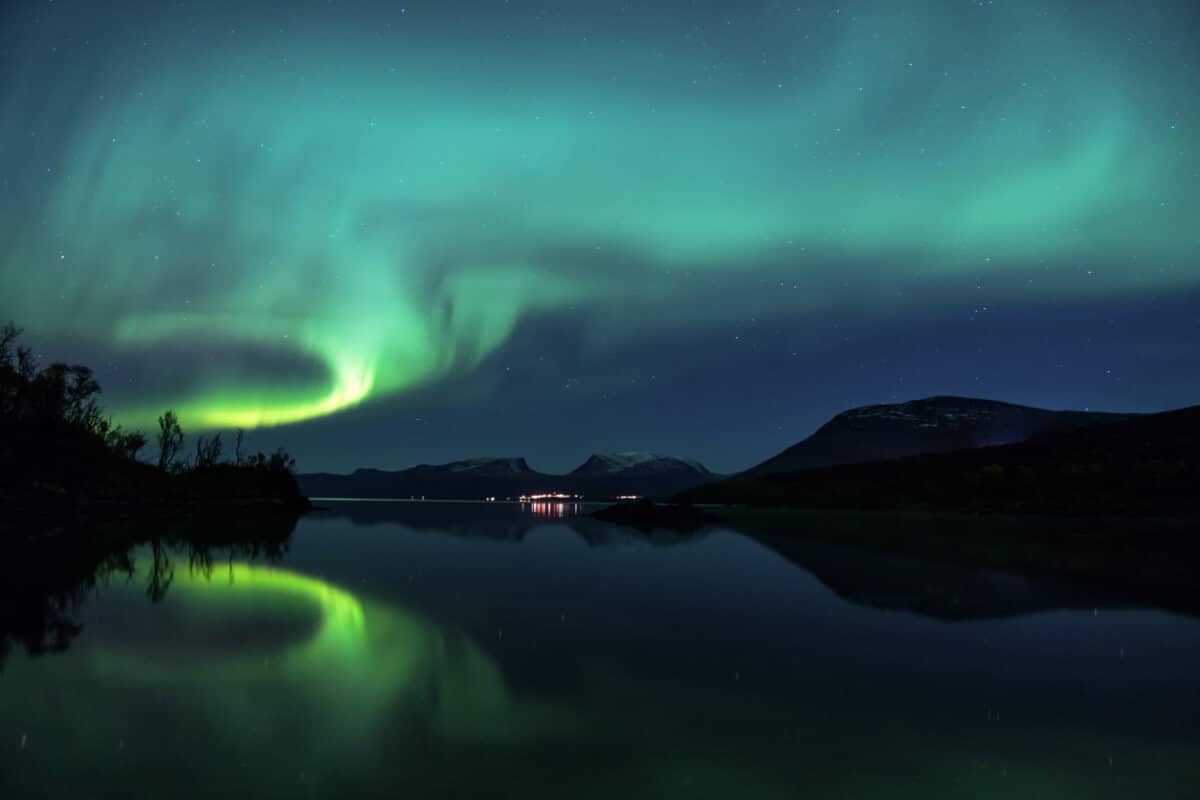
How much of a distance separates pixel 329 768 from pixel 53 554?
4256 cm

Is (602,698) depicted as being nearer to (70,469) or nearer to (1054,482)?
(70,469)

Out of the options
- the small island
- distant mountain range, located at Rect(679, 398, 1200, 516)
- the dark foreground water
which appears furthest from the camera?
distant mountain range, located at Rect(679, 398, 1200, 516)

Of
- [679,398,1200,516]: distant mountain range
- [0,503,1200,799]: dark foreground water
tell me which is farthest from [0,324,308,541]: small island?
[679,398,1200,516]: distant mountain range

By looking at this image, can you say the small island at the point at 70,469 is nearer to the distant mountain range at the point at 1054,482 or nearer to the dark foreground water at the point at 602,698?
the dark foreground water at the point at 602,698

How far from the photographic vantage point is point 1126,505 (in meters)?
127

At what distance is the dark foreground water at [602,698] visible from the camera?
10.4 meters

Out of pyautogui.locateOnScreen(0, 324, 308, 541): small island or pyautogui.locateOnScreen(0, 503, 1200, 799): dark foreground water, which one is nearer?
pyautogui.locateOnScreen(0, 503, 1200, 799): dark foreground water

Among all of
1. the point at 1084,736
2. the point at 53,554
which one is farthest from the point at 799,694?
the point at 53,554

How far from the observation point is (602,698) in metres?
14.6

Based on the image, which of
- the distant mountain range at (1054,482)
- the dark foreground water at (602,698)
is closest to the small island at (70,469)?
the dark foreground water at (602,698)

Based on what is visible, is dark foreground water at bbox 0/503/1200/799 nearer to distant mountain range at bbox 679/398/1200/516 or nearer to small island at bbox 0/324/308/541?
small island at bbox 0/324/308/541

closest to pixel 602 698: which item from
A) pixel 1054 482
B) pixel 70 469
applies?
pixel 70 469

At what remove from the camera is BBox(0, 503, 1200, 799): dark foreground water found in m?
10.4

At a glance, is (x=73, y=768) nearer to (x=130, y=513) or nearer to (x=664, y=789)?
(x=664, y=789)
